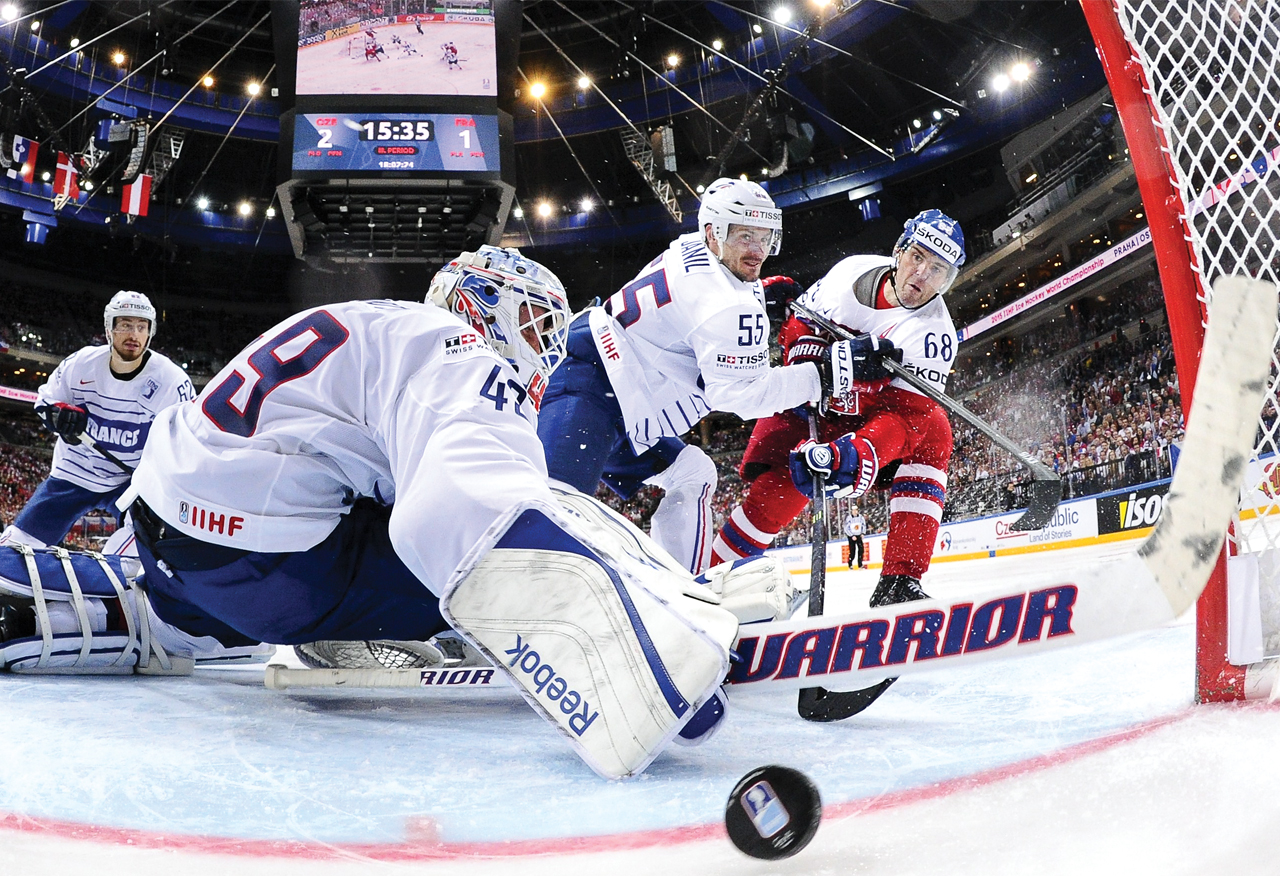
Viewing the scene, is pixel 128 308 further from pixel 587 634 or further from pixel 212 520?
pixel 587 634

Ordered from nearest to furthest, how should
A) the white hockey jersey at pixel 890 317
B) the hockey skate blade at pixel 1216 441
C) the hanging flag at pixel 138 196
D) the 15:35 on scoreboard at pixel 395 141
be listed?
the hockey skate blade at pixel 1216 441
the white hockey jersey at pixel 890 317
the 15:35 on scoreboard at pixel 395 141
the hanging flag at pixel 138 196

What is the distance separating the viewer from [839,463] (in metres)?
1.98

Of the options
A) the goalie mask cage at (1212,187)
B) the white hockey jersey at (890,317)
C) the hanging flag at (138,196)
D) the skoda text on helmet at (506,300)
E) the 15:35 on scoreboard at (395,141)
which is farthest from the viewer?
the hanging flag at (138,196)

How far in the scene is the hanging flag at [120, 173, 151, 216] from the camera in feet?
39.2

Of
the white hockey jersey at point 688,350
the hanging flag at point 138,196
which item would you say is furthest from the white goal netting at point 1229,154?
the hanging flag at point 138,196

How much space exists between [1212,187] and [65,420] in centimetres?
372

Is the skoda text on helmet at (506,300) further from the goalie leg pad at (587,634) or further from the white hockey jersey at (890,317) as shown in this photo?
Answer: the white hockey jersey at (890,317)

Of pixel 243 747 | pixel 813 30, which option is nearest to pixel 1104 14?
pixel 243 747

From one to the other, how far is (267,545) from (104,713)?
0.36 metres

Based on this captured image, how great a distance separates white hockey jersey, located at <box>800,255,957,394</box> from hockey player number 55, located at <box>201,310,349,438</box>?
1.45 meters

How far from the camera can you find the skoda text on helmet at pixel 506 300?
137cm

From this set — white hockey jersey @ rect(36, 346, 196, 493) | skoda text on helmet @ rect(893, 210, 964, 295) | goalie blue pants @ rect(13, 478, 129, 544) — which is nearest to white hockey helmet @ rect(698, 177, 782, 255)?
skoda text on helmet @ rect(893, 210, 964, 295)

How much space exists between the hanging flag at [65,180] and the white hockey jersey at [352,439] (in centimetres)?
1186

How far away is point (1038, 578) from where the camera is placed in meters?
0.87
